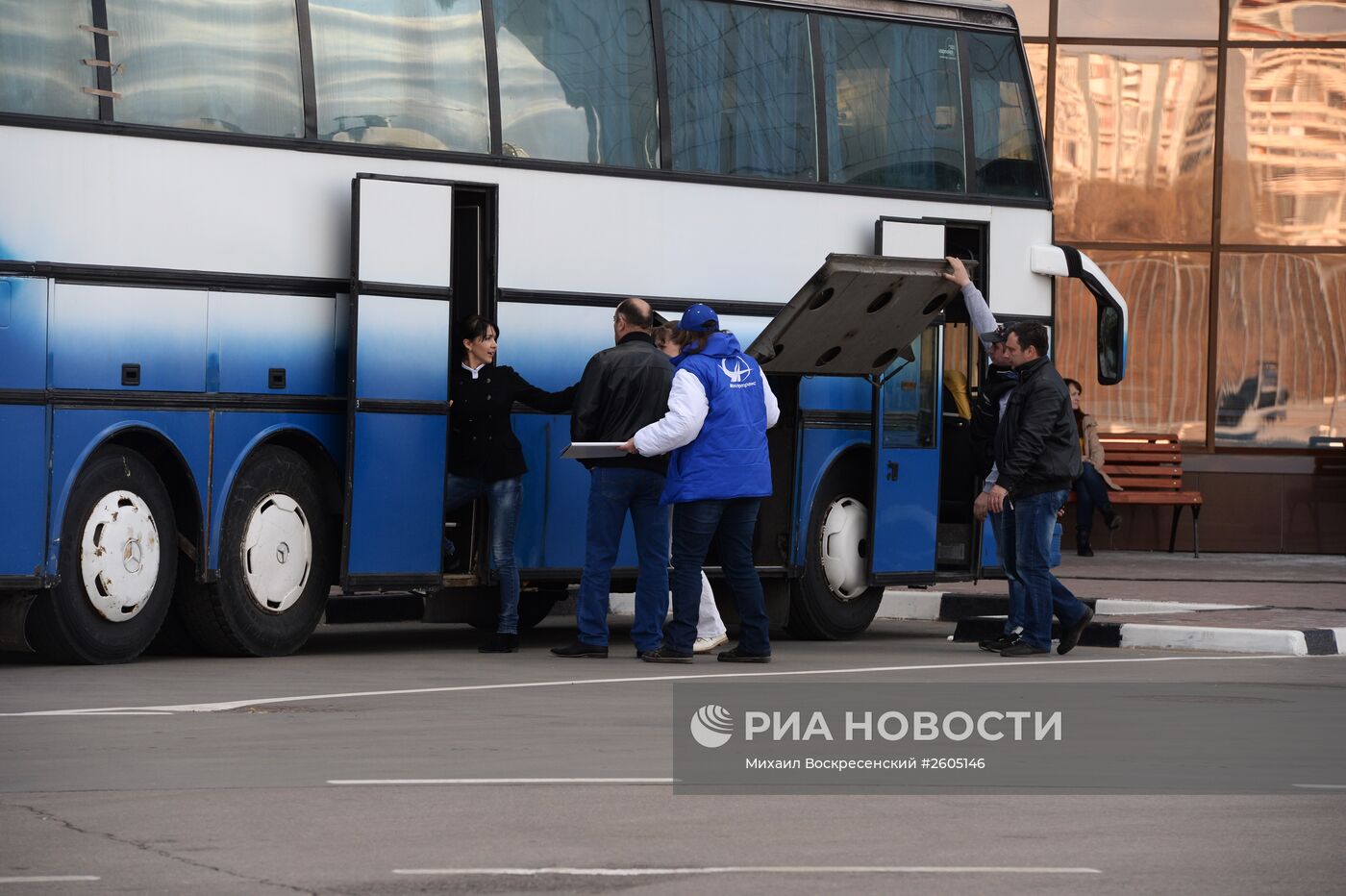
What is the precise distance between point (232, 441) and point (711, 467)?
229cm

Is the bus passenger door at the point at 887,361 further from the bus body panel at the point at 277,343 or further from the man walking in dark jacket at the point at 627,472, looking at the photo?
the bus body panel at the point at 277,343

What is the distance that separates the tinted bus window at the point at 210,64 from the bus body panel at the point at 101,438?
1.35 m

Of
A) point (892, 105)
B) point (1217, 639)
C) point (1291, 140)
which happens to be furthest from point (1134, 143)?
point (1217, 639)

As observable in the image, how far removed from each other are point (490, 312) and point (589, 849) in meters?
6.87

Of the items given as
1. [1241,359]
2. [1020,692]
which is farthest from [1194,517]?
[1020,692]

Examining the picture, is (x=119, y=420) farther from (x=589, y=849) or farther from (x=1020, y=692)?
(x=589, y=849)

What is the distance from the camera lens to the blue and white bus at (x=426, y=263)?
1130 centimetres

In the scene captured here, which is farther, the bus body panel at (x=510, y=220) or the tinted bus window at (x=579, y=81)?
the tinted bus window at (x=579, y=81)

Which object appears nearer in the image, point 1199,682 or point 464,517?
point 1199,682

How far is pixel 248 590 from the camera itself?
1210cm

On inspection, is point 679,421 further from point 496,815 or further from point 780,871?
point 780,871

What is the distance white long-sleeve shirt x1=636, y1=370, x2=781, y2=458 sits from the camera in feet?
39.3

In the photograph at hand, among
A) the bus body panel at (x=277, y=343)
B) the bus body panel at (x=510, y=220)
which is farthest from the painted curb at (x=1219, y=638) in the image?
the bus body panel at (x=277, y=343)

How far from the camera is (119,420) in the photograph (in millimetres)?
11430
